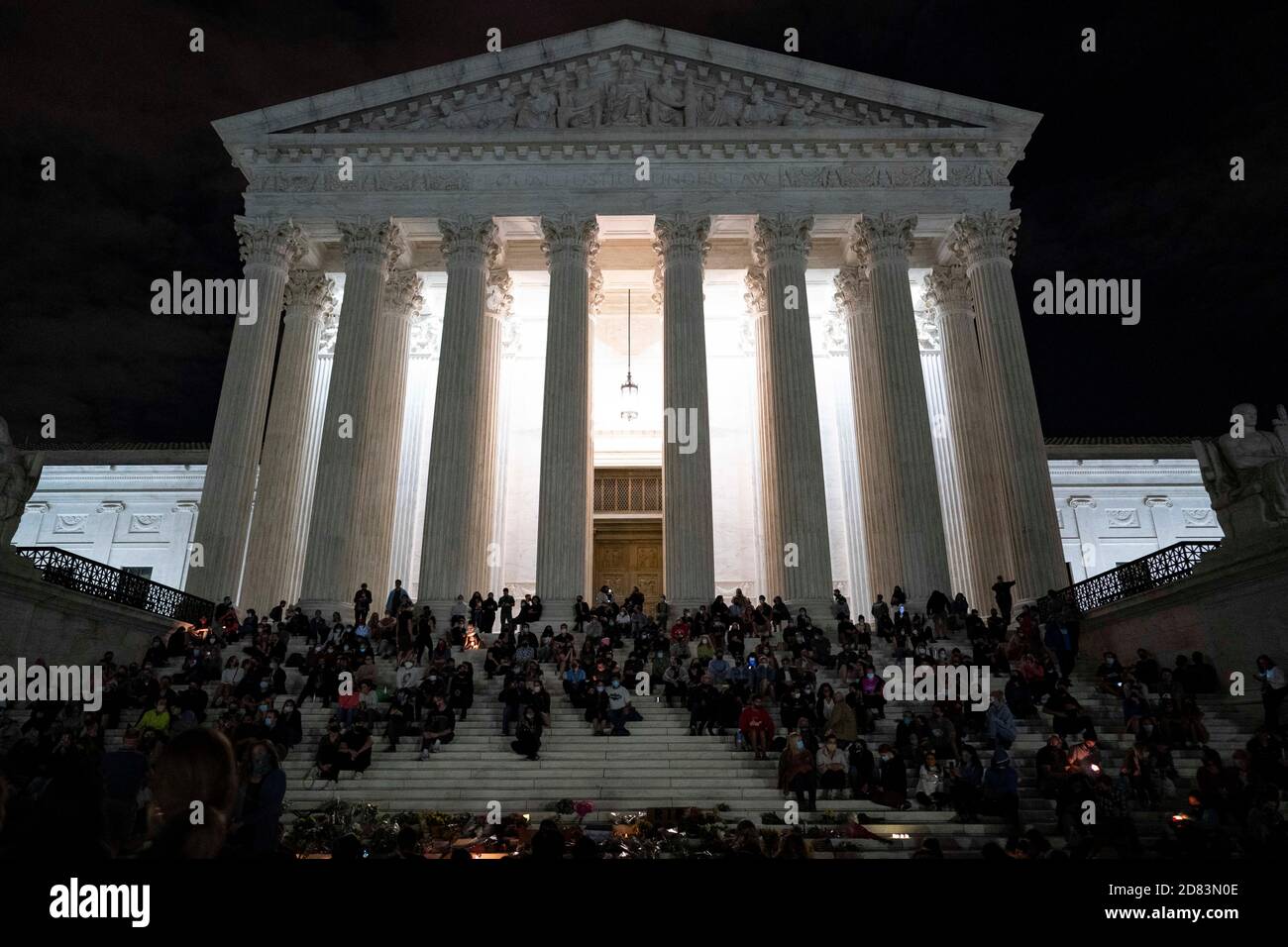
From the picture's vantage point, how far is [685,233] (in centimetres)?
2903

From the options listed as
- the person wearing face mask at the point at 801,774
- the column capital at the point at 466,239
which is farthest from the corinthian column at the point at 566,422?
the person wearing face mask at the point at 801,774

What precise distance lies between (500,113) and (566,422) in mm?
12251

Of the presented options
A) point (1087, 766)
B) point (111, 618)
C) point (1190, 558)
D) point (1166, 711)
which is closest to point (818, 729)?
point (1087, 766)

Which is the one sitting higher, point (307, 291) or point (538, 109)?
point (538, 109)

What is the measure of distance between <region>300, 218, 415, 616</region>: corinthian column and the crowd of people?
2.10 m

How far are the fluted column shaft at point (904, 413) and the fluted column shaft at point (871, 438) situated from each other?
0.21m

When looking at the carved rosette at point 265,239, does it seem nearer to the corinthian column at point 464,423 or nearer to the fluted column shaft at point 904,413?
the corinthian column at point 464,423

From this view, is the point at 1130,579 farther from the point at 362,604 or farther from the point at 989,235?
the point at 362,604

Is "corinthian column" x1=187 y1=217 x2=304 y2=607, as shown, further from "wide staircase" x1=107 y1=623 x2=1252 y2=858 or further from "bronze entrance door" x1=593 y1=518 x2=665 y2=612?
"bronze entrance door" x1=593 y1=518 x2=665 y2=612

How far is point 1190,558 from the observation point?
17.9 meters

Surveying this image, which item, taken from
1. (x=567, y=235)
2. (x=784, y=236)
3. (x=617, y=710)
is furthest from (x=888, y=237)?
(x=617, y=710)
